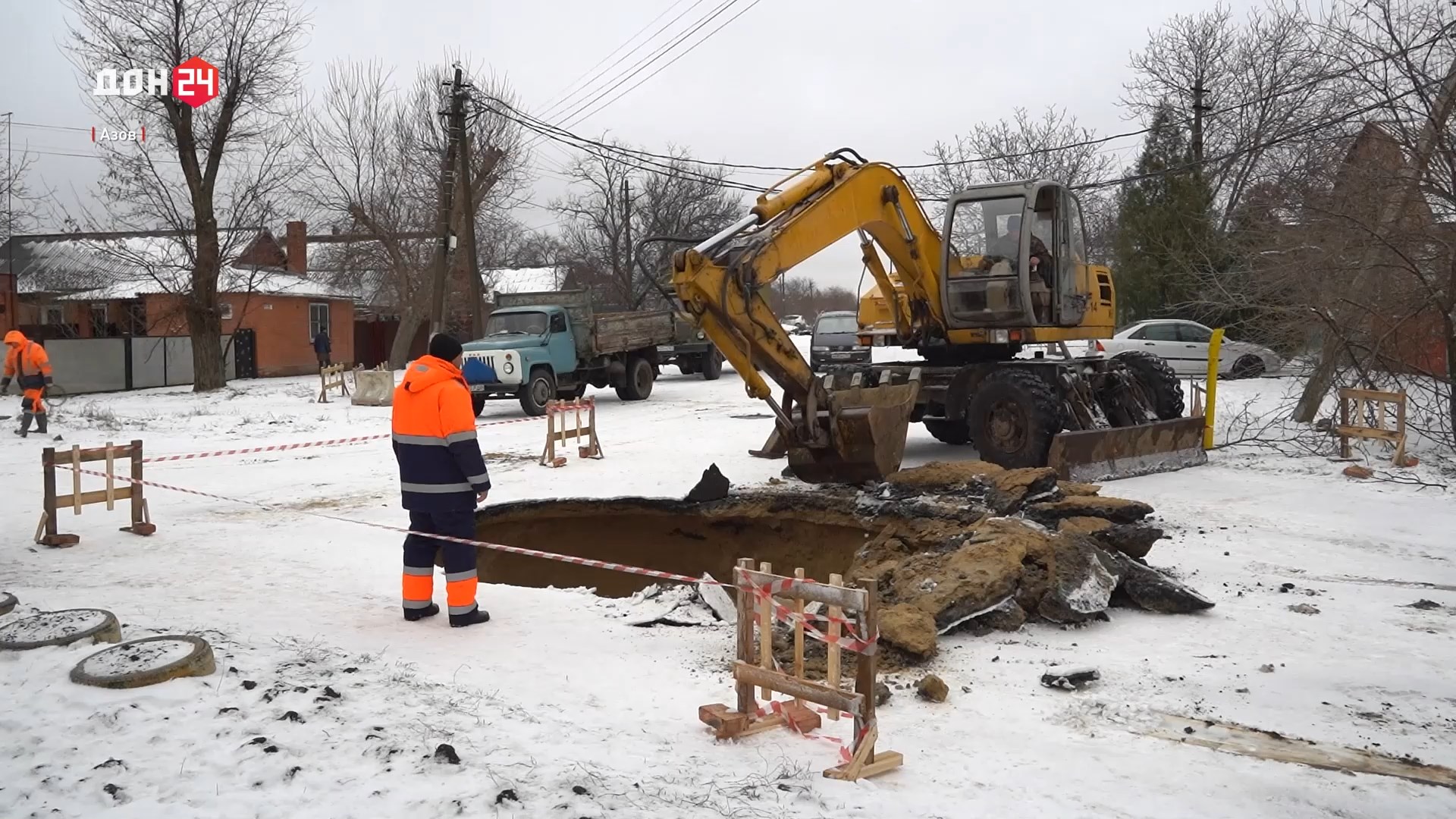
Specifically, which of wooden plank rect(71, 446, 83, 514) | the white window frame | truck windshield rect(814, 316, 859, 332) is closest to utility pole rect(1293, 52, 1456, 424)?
truck windshield rect(814, 316, 859, 332)

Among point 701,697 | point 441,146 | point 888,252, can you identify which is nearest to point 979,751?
point 701,697

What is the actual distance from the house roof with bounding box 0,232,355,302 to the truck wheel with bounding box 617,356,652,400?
36.9 ft

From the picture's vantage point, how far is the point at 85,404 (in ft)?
73.4

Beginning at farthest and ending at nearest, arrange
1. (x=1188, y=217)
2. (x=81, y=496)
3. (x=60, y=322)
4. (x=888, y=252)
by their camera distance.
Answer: (x=60, y=322)
(x=1188, y=217)
(x=888, y=252)
(x=81, y=496)

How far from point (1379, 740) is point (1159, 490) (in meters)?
6.48

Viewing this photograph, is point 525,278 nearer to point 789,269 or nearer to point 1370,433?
point 789,269

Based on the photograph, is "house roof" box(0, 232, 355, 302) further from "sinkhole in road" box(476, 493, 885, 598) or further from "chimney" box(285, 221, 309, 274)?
"sinkhole in road" box(476, 493, 885, 598)

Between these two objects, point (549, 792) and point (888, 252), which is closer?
point (549, 792)

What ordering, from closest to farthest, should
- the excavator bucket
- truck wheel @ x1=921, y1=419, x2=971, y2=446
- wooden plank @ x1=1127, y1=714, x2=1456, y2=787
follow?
wooden plank @ x1=1127, y1=714, x2=1456, y2=787 < the excavator bucket < truck wheel @ x1=921, y1=419, x2=971, y2=446

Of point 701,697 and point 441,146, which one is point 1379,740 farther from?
point 441,146

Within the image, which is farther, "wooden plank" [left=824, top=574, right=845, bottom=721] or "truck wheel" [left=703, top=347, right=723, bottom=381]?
"truck wheel" [left=703, top=347, right=723, bottom=381]

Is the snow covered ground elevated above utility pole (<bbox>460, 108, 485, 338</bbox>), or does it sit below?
below

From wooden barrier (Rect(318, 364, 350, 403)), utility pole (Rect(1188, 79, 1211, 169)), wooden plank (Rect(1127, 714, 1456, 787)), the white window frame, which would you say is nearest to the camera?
wooden plank (Rect(1127, 714, 1456, 787))

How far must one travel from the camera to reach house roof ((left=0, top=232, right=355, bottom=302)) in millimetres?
27406
